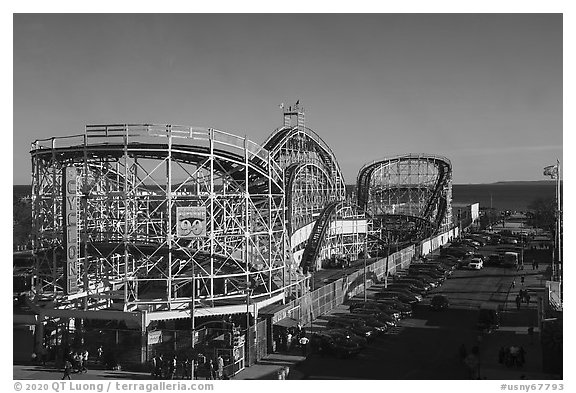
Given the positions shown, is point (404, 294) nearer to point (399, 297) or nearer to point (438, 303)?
point (399, 297)

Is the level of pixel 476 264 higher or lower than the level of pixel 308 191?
lower

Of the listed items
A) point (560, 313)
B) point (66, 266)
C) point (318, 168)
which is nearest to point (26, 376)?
point (66, 266)

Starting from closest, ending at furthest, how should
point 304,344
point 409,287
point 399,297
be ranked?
point 304,344 < point 399,297 < point 409,287

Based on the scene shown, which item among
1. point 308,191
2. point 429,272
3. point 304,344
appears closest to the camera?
point 304,344

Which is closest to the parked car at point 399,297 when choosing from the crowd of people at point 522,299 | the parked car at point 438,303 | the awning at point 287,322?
the parked car at point 438,303

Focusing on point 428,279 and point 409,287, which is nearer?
point 409,287

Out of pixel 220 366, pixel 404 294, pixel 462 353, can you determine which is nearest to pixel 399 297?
pixel 404 294

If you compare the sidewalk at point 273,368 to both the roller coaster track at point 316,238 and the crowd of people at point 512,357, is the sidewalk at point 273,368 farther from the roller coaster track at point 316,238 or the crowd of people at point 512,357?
the roller coaster track at point 316,238
